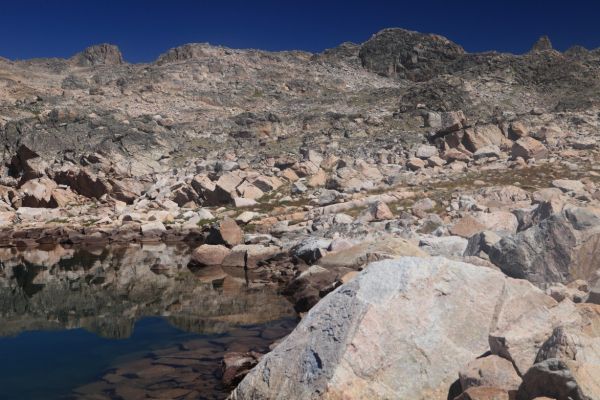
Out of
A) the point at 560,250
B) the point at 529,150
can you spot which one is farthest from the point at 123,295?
the point at 529,150

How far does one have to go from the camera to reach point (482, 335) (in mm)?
7520

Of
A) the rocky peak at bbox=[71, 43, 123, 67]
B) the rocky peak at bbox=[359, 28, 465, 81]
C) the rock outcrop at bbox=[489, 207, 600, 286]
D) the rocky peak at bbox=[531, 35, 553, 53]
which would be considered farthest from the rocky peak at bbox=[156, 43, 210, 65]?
the rock outcrop at bbox=[489, 207, 600, 286]

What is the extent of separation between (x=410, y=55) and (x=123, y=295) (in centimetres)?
8852

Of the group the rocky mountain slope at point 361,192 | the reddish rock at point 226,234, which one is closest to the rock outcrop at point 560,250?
the rocky mountain slope at point 361,192

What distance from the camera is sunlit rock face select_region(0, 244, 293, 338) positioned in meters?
14.7

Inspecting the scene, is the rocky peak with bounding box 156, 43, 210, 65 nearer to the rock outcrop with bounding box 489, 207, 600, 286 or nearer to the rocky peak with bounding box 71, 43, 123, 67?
the rocky peak with bounding box 71, 43, 123, 67

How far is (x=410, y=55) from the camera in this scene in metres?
97.6

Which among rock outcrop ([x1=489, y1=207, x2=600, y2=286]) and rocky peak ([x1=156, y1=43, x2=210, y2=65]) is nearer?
rock outcrop ([x1=489, y1=207, x2=600, y2=286])

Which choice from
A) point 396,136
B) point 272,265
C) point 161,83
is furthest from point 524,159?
point 161,83

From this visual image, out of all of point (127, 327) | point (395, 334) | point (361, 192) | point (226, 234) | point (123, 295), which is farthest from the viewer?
point (361, 192)

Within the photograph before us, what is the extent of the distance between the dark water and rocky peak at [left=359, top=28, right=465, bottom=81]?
7867cm

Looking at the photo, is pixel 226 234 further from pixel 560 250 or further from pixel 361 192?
pixel 560 250

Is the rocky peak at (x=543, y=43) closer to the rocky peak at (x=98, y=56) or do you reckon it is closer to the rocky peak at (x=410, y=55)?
the rocky peak at (x=410, y=55)

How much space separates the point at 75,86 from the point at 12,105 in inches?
718
